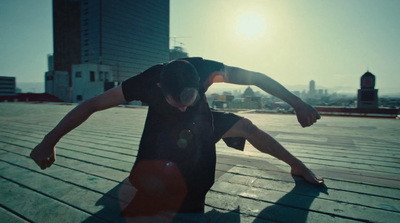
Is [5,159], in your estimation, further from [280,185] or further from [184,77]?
[280,185]

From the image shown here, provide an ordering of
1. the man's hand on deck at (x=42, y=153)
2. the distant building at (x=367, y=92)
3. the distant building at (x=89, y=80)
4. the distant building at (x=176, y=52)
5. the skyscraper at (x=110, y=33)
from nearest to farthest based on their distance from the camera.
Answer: the man's hand on deck at (x=42, y=153), the distant building at (x=89, y=80), the distant building at (x=367, y=92), the skyscraper at (x=110, y=33), the distant building at (x=176, y=52)

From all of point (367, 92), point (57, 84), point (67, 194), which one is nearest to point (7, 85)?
point (57, 84)

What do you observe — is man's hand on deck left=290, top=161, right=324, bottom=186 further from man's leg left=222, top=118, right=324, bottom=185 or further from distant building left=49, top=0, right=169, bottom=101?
distant building left=49, top=0, right=169, bottom=101

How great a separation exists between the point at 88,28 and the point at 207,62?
114 meters

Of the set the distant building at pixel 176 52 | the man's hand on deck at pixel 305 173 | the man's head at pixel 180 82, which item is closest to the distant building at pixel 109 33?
the distant building at pixel 176 52

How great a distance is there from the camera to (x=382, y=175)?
2057mm

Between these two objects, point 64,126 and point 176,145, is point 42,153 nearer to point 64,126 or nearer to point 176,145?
point 64,126

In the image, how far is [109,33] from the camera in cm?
9731

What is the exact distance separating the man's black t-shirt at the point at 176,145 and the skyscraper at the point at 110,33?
332 ft

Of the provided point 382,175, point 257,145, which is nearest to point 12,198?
point 257,145

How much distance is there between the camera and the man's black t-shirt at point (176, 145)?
139 centimetres

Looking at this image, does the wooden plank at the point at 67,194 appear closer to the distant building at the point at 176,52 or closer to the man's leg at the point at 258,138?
the man's leg at the point at 258,138

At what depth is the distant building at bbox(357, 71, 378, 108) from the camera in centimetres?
5503

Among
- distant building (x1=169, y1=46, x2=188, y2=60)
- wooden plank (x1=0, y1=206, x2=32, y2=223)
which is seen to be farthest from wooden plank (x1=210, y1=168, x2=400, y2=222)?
distant building (x1=169, y1=46, x2=188, y2=60)
